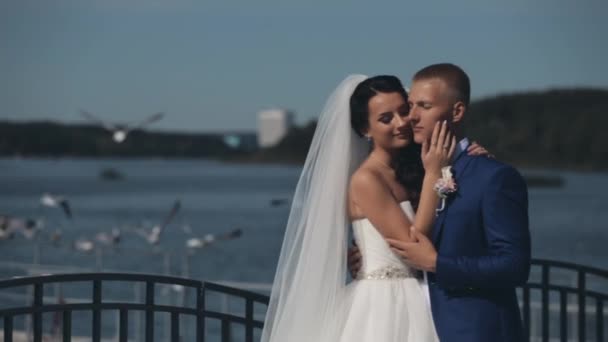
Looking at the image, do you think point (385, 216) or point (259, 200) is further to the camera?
point (259, 200)

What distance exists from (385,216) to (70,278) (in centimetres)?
114

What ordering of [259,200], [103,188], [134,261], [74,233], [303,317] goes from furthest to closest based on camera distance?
[103,188], [259,200], [74,233], [134,261], [303,317]

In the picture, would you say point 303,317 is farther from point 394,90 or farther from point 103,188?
point 103,188

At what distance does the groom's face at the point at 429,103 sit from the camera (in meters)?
3.79

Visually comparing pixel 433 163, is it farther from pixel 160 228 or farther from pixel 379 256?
pixel 160 228

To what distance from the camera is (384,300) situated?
432 centimetres

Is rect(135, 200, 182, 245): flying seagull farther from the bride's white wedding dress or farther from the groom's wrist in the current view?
the groom's wrist

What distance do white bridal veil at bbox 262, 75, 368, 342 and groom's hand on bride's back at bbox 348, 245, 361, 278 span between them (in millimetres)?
35

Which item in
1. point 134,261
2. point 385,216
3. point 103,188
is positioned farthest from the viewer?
point 103,188

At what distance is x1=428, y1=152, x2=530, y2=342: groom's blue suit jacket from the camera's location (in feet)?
12.2

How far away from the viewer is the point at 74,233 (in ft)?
226

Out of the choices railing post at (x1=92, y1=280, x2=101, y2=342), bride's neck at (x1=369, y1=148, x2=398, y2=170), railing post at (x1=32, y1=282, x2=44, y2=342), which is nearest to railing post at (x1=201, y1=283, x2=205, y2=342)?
railing post at (x1=92, y1=280, x2=101, y2=342)

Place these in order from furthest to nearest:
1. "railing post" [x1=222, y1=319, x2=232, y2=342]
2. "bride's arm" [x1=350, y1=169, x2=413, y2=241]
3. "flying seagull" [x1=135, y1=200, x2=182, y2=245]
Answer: "flying seagull" [x1=135, y1=200, x2=182, y2=245], "railing post" [x1=222, y1=319, x2=232, y2=342], "bride's arm" [x1=350, y1=169, x2=413, y2=241]

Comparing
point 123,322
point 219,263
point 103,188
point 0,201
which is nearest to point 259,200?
point 0,201
